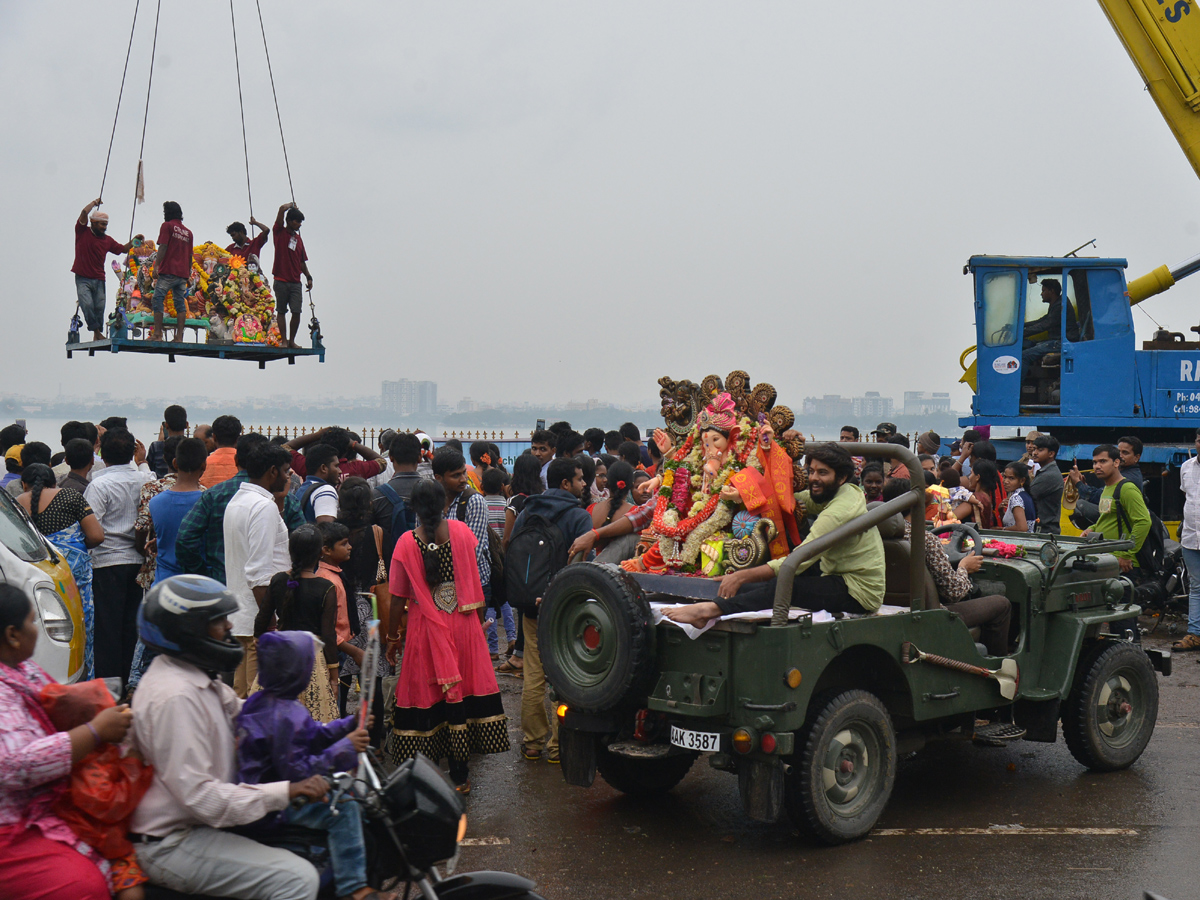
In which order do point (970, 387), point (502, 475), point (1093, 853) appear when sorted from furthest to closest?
point (970, 387) < point (502, 475) < point (1093, 853)

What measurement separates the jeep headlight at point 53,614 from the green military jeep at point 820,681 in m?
2.56

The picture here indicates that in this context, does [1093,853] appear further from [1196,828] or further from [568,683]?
[568,683]

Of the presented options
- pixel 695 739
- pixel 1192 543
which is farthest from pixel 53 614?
pixel 1192 543

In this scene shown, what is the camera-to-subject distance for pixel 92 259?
1282 centimetres

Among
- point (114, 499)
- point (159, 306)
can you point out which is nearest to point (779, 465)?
point (114, 499)

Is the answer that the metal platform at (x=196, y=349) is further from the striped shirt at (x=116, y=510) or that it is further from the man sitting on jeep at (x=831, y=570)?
the man sitting on jeep at (x=831, y=570)

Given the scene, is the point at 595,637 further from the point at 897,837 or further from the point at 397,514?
the point at 397,514

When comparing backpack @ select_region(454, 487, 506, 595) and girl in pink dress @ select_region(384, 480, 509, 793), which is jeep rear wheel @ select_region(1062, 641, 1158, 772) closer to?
girl in pink dress @ select_region(384, 480, 509, 793)

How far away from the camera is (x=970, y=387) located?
15367 millimetres

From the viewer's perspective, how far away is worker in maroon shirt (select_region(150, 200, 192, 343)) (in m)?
12.3

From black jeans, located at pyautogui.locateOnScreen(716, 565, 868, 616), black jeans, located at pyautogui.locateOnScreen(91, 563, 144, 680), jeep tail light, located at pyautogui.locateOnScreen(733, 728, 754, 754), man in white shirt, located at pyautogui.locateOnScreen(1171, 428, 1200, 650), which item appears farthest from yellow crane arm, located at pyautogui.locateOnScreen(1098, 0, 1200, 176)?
black jeans, located at pyautogui.locateOnScreen(91, 563, 144, 680)

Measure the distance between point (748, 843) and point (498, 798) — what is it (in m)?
1.54

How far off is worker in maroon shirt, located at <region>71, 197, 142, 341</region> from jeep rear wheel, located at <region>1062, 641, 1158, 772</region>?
36.7 feet

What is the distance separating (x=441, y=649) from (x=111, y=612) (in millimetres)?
3062
